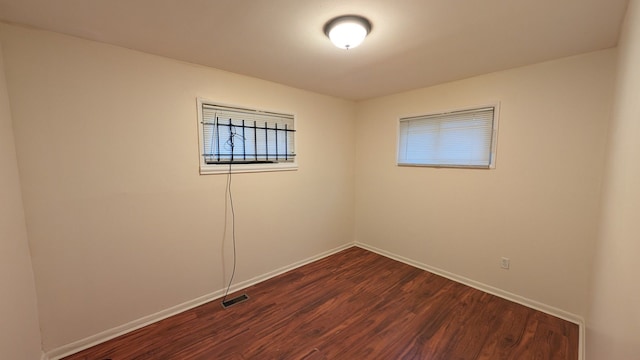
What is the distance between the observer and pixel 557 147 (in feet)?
7.16

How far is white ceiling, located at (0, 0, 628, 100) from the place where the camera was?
1.42 meters

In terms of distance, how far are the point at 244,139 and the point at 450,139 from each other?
7.84 feet

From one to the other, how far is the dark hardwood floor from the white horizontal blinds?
1499mm

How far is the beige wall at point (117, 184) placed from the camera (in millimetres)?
1692

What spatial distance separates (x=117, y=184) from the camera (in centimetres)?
197

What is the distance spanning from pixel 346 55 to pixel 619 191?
1.91 metres

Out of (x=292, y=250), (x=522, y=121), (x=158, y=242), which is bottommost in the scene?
(x=292, y=250)

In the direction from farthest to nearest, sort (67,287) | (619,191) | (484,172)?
(484,172) → (67,287) → (619,191)

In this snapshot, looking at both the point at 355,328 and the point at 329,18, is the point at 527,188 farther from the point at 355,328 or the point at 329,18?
the point at 329,18

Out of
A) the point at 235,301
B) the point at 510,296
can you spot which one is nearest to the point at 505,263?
the point at 510,296

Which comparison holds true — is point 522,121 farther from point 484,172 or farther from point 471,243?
point 471,243

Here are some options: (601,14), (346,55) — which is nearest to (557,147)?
(601,14)

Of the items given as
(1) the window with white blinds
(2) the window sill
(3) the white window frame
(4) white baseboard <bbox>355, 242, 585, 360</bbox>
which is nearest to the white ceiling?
(3) the white window frame

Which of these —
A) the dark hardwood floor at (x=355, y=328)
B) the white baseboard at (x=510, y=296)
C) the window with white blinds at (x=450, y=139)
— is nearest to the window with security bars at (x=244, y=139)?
the dark hardwood floor at (x=355, y=328)
